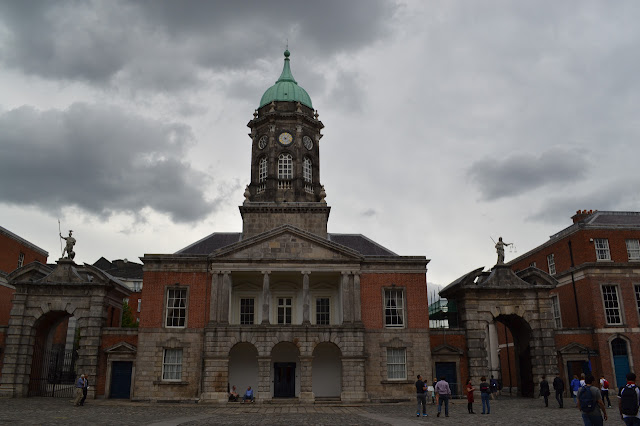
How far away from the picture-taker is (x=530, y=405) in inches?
1113

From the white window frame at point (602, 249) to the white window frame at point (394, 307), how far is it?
556 inches

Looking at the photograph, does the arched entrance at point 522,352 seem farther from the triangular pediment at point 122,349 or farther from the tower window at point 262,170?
the triangular pediment at point 122,349

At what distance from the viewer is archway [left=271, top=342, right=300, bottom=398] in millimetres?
34406

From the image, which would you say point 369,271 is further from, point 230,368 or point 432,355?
point 230,368

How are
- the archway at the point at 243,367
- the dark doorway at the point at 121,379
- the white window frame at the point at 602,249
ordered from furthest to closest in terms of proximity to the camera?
the white window frame at the point at 602,249 < the archway at the point at 243,367 < the dark doorway at the point at 121,379

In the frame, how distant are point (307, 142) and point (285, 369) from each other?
17525mm

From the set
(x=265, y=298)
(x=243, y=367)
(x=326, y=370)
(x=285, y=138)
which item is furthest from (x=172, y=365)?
(x=285, y=138)

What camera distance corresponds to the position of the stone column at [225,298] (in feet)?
106

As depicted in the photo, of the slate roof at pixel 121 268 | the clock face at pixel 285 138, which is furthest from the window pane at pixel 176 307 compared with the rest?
the slate roof at pixel 121 268

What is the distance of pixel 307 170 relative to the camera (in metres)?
40.5

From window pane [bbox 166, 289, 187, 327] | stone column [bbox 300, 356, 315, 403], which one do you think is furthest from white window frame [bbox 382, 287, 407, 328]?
window pane [bbox 166, 289, 187, 327]

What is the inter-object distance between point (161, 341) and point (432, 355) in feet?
56.7

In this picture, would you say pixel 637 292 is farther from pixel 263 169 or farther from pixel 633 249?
pixel 263 169

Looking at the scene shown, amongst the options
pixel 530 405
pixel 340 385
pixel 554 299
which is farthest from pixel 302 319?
pixel 554 299
